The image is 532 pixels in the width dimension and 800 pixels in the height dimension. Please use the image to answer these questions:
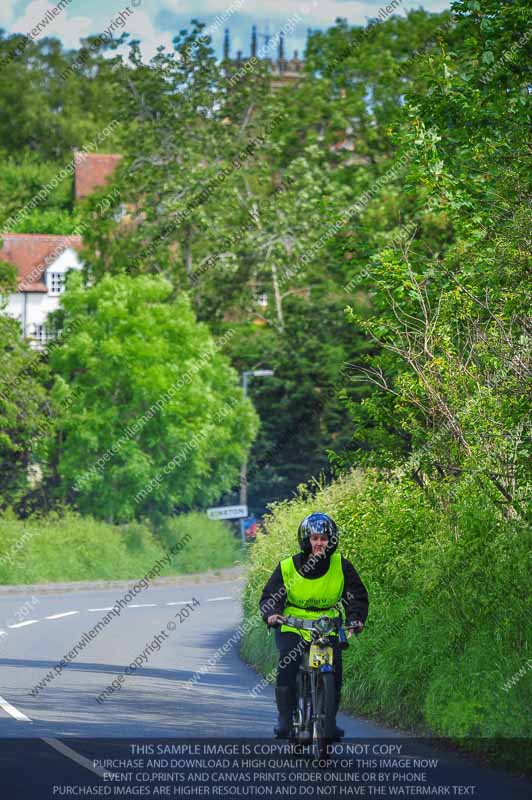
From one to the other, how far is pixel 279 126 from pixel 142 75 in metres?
8.98

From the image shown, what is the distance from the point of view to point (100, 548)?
4634 cm

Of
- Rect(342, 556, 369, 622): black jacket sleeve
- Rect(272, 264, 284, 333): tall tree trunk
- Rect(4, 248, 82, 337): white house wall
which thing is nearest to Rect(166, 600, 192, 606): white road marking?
Rect(272, 264, 284, 333): tall tree trunk

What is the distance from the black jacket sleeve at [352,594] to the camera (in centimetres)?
1149

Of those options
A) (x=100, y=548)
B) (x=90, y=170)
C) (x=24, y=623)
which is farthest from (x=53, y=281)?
(x=24, y=623)

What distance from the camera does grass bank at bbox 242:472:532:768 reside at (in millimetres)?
12055

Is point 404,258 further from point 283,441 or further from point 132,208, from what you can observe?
point 132,208

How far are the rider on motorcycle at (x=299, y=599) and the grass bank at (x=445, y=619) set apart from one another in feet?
4.59

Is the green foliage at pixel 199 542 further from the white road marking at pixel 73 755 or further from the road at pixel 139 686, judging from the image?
the white road marking at pixel 73 755

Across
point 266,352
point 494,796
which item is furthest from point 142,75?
point 494,796

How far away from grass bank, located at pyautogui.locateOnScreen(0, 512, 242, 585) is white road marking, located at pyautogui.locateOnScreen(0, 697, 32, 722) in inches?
1057

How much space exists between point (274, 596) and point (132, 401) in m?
38.3

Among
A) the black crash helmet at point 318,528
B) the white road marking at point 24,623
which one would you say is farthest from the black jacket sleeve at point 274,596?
the white road marking at point 24,623

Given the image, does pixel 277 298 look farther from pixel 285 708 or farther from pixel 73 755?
pixel 285 708

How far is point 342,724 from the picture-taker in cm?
1420
